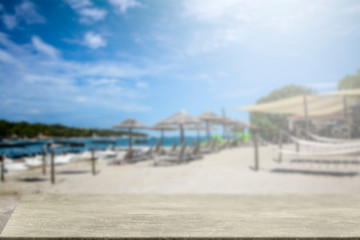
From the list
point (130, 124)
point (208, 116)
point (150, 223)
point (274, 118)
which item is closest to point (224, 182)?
point (150, 223)

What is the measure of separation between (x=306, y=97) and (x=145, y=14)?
253 inches

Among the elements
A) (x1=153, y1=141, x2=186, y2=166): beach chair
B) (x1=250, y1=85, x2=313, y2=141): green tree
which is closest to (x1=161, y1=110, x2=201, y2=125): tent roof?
(x1=153, y1=141, x2=186, y2=166): beach chair

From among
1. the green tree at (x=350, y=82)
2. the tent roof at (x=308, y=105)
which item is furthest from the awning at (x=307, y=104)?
the green tree at (x=350, y=82)

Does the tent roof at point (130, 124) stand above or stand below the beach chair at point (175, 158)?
above

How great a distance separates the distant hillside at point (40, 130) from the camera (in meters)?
20.8

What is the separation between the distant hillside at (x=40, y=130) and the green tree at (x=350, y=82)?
27761 millimetres

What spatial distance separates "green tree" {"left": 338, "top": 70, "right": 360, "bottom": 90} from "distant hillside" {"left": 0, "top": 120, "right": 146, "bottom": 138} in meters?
27.8

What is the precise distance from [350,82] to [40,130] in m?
29.9

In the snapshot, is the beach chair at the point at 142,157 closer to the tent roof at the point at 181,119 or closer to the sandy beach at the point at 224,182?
the tent roof at the point at 181,119

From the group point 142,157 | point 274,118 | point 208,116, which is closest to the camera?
point 142,157

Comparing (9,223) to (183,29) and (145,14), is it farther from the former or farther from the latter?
(183,29)

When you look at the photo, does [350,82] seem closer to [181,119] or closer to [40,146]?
[181,119]

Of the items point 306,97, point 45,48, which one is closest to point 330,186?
point 306,97

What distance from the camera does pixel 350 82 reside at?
71.2 feet
